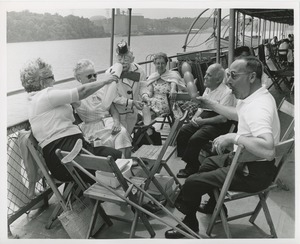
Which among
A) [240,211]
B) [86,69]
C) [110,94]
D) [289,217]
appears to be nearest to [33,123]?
[86,69]

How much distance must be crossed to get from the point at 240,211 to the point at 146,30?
181 centimetres

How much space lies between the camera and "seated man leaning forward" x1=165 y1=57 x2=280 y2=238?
207cm

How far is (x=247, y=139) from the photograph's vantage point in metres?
2.07

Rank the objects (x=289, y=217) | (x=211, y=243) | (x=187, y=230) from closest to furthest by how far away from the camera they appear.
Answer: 1. (x=211, y=243)
2. (x=187, y=230)
3. (x=289, y=217)

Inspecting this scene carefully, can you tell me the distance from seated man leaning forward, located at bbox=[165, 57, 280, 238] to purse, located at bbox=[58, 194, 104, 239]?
594mm

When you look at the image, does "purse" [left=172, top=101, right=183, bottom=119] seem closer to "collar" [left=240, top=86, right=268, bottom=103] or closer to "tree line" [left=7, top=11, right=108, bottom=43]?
"tree line" [left=7, top=11, right=108, bottom=43]

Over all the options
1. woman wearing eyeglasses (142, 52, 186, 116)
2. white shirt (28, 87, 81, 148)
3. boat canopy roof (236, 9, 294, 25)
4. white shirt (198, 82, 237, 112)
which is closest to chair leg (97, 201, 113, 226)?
white shirt (28, 87, 81, 148)

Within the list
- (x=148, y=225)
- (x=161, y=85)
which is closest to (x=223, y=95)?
(x=161, y=85)

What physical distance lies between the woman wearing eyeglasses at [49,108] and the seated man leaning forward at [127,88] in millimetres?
962

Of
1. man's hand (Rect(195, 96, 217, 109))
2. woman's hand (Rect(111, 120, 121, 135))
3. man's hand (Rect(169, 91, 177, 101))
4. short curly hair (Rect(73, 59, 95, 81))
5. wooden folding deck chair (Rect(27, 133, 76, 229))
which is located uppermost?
short curly hair (Rect(73, 59, 95, 81))

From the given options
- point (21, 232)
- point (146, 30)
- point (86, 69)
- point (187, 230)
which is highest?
point (146, 30)

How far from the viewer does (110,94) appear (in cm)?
349

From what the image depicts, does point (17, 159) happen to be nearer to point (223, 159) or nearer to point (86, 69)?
point (86, 69)

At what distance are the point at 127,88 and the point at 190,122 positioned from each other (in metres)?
0.77
